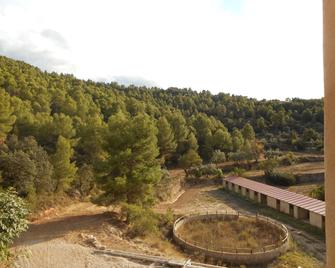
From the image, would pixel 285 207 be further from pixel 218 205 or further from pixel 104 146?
pixel 104 146

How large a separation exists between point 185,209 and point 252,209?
178 inches

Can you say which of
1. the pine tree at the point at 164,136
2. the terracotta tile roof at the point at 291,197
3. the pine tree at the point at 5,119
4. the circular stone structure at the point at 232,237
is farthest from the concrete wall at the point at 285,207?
the pine tree at the point at 5,119

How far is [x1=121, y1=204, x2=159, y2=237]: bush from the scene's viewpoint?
1680 centimetres

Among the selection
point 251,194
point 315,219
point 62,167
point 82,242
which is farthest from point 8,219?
point 251,194

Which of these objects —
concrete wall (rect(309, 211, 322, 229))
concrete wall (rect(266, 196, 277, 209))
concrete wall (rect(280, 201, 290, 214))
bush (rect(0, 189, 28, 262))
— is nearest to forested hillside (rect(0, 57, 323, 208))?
concrete wall (rect(266, 196, 277, 209))

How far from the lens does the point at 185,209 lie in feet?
83.1

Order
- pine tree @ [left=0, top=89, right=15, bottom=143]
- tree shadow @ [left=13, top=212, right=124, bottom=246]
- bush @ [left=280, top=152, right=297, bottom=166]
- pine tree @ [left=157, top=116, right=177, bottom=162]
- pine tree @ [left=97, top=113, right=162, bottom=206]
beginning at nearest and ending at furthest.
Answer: tree shadow @ [left=13, top=212, right=124, bottom=246] < pine tree @ [left=97, top=113, right=162, bottom=206] < pine tree @ [left=0, top=89, right=15, bottom=143] < pine tree @ [left=157, top=116, right=177, bottom=162] < bush @ [left=280, top=152, right=297, bottom=166]

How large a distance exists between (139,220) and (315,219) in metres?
10.2

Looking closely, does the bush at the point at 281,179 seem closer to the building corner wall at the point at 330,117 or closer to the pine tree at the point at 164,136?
the pine tree at the point at 164,136

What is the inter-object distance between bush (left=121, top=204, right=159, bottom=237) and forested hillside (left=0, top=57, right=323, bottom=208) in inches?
54.5

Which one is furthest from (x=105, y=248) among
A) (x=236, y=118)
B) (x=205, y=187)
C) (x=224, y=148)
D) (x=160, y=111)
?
(x=236, y=118)

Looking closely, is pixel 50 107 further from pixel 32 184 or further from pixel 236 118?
pixel 236 118

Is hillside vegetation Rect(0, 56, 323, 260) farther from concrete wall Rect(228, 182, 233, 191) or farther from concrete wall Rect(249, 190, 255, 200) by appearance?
concrete wall Rect(249, 190, 255, 200)

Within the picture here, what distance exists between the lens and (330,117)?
1449 mm
